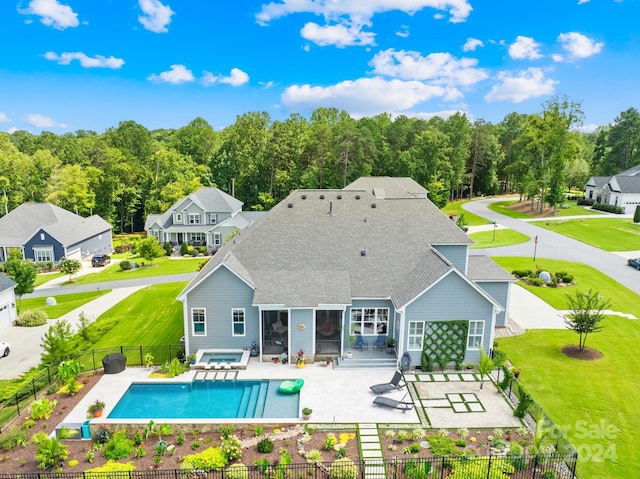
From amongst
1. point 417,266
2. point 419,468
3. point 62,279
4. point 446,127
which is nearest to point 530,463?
point 419,468

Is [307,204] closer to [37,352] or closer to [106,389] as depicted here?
[106,389]

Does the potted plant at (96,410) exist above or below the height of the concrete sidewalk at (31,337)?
above

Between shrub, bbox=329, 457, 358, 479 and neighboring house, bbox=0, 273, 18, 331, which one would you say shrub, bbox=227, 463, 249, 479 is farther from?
neighboring house, bbox=0, 273, 18, 331

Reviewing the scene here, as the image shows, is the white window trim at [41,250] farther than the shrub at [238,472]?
Yes

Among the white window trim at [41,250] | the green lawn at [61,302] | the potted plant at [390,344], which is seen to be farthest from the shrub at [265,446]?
the white window trim at [41,250]

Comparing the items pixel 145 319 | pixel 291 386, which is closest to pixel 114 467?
pixel 291 386

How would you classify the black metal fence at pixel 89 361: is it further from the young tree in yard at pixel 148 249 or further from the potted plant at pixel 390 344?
the young tree in yard at pixel 148 249
